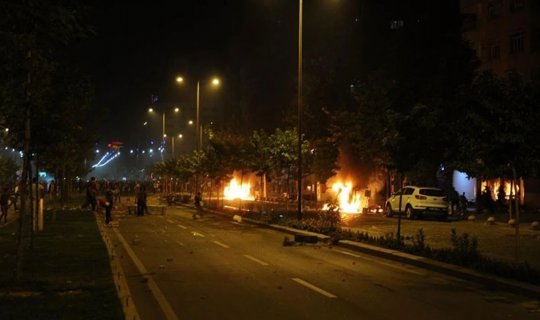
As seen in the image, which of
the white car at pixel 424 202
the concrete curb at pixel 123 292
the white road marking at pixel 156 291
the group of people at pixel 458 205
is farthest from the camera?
the group of people at pixel 458 205

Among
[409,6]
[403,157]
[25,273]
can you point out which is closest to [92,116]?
[403,157]

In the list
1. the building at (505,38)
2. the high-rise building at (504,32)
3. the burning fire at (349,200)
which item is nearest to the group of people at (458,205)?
the building at (505,38)

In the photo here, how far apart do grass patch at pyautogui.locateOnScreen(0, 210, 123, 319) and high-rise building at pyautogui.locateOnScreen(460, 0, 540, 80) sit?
1525 inches

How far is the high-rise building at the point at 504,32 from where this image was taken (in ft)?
164

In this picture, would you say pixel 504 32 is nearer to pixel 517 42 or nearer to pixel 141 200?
pixel 517 42

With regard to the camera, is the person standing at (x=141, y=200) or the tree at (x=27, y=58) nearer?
the tree at (x=27, y=58)

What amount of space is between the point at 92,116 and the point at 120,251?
30499 mm

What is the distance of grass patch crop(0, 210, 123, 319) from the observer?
9.18 metres

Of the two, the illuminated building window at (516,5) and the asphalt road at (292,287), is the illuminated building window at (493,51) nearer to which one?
the illuminated building window at (516,5)

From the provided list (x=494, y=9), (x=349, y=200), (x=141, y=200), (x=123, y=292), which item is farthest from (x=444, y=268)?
(x=494, y=9)

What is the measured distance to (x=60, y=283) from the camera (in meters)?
11.8

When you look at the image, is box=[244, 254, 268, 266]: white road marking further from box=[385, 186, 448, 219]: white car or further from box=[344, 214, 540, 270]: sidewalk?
box=[385, 186, 448, 219]: white car

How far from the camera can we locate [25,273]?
13.0 m

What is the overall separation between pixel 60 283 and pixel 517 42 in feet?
155
